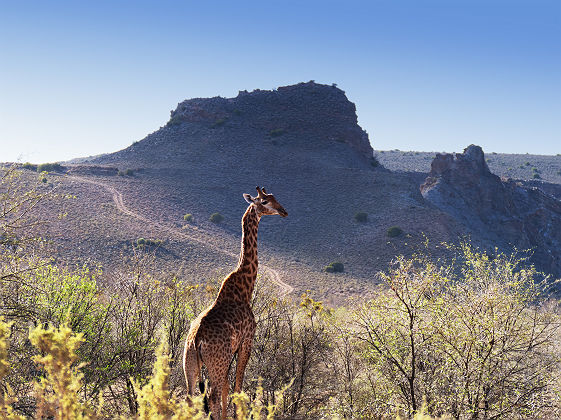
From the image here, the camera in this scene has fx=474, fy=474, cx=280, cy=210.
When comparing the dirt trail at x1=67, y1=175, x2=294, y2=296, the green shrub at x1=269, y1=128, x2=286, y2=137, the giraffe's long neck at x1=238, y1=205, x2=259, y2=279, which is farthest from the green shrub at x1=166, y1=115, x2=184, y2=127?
the giraffe's long neck at x1=238, y1=205, x2=259, y2=279

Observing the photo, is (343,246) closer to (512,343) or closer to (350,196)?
(350,196)

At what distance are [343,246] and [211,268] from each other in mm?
13688

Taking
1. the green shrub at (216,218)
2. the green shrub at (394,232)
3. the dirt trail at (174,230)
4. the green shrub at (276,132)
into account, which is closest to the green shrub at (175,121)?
the green shrub at (276,132)

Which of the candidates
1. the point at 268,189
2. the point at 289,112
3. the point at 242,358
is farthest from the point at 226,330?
the point at 289,112

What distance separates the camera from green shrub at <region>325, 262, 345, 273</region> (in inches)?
1526

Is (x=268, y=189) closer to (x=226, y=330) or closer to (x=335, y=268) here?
(x=335, y=268)

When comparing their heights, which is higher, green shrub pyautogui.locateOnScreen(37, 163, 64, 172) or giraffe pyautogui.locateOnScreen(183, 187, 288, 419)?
green shrub pyautogui.locateOnScreen(37, 163, 64, 172)

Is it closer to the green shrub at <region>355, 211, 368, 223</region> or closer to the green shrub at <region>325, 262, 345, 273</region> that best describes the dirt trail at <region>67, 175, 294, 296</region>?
the green shrub at <region>325, 262, 345, 273</region>

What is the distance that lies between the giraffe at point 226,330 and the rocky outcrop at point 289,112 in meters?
64.6

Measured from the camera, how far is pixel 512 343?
8969 mm

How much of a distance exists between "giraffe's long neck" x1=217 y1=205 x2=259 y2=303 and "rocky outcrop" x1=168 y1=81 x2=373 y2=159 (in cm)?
6459

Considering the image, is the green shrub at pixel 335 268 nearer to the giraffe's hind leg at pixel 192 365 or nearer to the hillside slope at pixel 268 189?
the hillside slope at pixel 268 189

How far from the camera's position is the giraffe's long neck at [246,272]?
279 inches

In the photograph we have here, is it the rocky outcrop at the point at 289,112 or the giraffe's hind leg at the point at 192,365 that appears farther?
the rocky outcrop at the point at 289,112
